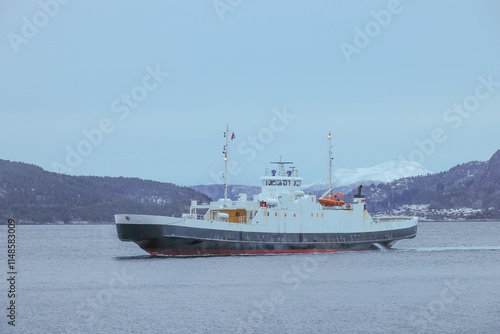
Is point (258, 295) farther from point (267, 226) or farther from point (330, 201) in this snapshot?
point (330, 201)

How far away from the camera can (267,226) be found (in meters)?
65.2

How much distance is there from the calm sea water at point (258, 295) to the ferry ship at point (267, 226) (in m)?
1.45

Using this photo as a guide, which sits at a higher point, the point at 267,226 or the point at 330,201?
the point at 330,201

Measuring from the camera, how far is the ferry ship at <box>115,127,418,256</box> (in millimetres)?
60844

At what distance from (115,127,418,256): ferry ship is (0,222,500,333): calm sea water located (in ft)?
4.75

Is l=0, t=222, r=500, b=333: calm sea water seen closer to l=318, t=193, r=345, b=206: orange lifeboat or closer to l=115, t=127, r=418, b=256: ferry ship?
l=115, t=127, r=418, b=256: ferry ship

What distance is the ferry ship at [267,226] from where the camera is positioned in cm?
6084

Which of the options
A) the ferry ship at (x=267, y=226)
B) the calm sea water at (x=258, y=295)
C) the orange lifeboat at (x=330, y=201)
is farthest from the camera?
the orange lifeboat at (x=330, y=201)

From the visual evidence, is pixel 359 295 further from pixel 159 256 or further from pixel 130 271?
pixel 159 256

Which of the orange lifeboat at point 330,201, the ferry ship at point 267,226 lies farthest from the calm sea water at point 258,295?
the orange lifeboat at point 330,201

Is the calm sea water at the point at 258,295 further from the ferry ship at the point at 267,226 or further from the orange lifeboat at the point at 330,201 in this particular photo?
the orange lifeboat at the point at 330,201

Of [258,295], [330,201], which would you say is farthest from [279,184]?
[258,295]

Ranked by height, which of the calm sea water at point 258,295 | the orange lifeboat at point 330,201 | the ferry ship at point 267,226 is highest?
the orange lifeboat at point 330,201

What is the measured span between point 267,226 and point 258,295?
65.4 feet
